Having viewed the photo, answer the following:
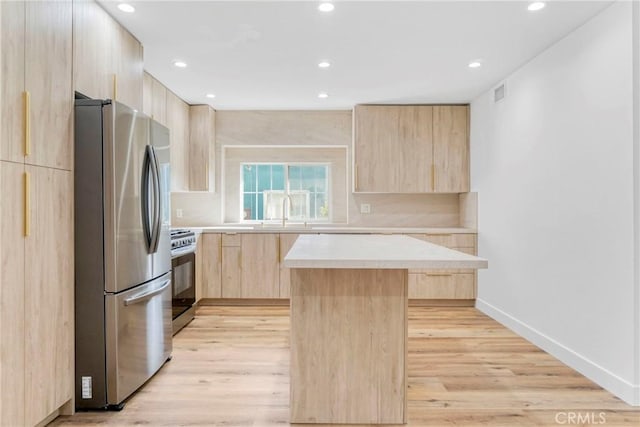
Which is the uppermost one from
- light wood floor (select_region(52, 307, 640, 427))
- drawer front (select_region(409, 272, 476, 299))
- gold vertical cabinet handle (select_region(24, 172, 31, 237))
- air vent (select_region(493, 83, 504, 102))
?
air vent (select_region(493, 83, 504, 102))

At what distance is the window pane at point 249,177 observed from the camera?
5.42m

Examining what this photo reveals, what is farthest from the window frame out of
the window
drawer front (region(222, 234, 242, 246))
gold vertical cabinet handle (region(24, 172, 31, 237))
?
gold vertical cabinet handle (region(24, 172, 31, 237))

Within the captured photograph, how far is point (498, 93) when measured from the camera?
3.96 metres

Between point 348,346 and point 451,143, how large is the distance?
345 centimetres

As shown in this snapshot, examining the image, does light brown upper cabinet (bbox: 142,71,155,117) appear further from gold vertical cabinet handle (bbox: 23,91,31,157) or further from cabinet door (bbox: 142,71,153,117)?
gold vertical cabinet handle (bbox: 23,91,31,157)

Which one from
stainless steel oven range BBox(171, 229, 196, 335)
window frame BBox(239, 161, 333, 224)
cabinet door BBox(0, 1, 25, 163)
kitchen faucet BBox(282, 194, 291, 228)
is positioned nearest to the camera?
cabinet door BBox(0, 1, 25, 163)

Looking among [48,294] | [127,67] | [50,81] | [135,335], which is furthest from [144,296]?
[127,67]

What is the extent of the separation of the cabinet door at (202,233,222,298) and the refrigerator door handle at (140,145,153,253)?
206 centimetres

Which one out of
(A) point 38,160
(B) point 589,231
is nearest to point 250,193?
(A) point 38,160

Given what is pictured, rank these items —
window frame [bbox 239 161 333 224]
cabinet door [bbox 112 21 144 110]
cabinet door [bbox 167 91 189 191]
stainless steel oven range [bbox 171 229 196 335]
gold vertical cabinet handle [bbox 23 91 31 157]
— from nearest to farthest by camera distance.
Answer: gold vertical cabinet handle [bbox 23 91 31 157]
cabinet door [bbox 112 21 144 110]
stainless steel oven range [bbox 171 229 196 335]
cabinet door [bbox 167 91 189 191]
window frame [bbox 239 161 333 224]

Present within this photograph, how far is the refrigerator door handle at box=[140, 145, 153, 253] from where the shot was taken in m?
A: 2.44

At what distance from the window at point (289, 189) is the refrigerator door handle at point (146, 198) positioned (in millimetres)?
2892

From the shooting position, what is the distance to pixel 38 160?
6.16ft

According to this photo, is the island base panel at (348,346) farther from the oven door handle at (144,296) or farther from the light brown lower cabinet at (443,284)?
the light brown lower cabinet at (443,284)
